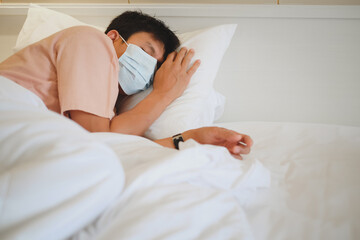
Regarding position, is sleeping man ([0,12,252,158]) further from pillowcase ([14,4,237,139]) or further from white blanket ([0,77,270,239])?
white blanket ([0,77,270,239])

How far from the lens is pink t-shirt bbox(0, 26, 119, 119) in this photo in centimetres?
81

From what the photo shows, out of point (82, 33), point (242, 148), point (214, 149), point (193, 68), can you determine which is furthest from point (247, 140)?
point (82, 33)

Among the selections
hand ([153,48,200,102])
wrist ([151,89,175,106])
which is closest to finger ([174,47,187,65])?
hand ([153,48,200,102])

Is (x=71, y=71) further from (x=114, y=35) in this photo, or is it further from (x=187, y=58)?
(x=187, y=58)

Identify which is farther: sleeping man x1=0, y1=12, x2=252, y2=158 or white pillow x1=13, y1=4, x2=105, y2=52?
white pillow x1=13, y1=4, x2=105, y2=52

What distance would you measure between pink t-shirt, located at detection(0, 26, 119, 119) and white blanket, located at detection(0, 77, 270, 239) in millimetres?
245

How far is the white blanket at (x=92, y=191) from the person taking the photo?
0.38m

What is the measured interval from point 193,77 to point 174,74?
0.10 metres

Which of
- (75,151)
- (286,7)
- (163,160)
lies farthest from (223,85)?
(75,151)

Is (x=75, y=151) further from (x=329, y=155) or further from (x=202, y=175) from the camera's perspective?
(x=329, y=155)

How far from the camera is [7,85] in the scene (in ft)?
2.16

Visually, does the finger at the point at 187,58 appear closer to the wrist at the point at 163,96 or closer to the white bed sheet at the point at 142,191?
the wrist at the point at 163,96

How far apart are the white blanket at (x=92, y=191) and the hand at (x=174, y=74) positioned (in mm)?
519

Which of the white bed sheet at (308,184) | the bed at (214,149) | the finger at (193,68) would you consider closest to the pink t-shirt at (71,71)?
the bed at (214,149)
